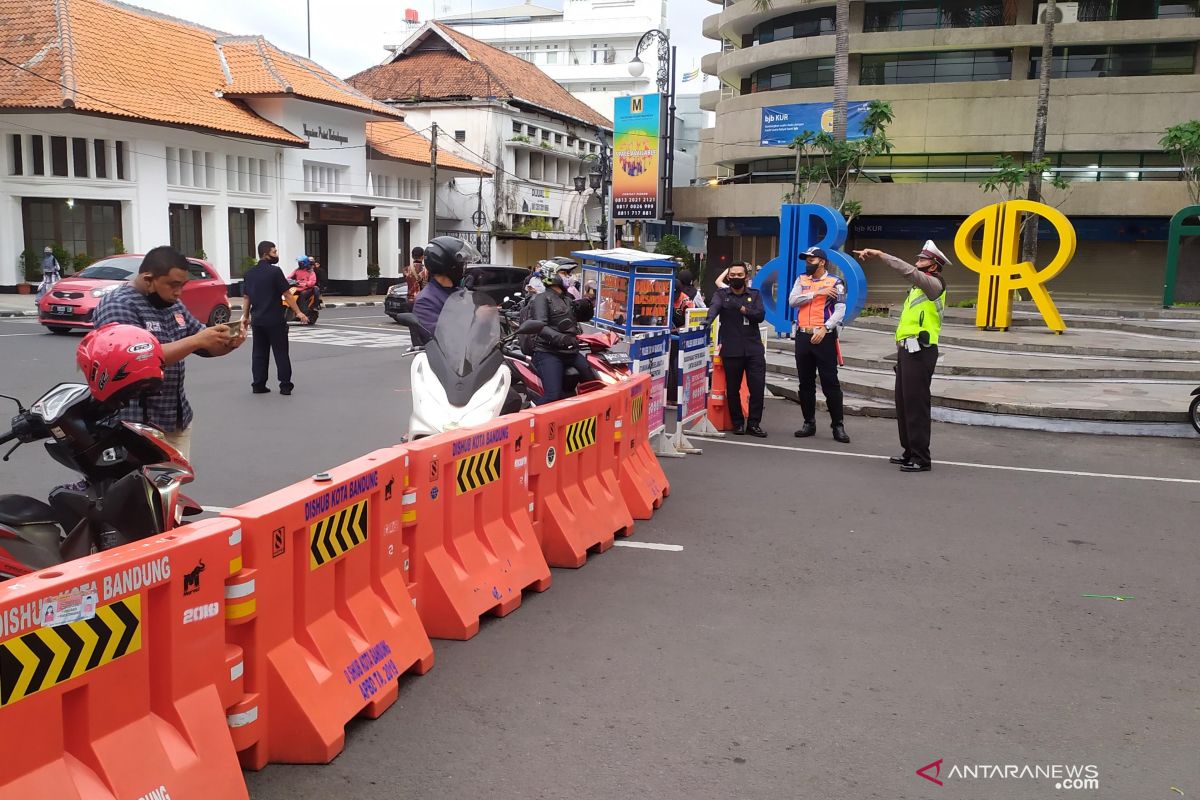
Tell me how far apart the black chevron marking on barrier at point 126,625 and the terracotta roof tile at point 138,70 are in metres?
29.4

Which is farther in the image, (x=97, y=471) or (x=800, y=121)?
(x=800, y=121)

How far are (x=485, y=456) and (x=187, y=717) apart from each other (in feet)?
7.84

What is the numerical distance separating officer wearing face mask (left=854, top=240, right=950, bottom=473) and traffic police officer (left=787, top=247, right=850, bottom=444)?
1180 mm

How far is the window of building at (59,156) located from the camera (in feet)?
97.3

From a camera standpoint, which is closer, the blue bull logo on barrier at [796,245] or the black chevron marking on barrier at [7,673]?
the black chevron marking on barrier at [7,673]

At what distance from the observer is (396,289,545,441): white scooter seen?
20.7 feet

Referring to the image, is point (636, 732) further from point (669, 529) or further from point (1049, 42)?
point (1049, 42)

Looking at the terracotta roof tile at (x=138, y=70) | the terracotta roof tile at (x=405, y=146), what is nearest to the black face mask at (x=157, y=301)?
the terracotta roof tile at (x=138, y=70)

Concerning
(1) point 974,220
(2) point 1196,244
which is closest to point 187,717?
(1) point 974,220

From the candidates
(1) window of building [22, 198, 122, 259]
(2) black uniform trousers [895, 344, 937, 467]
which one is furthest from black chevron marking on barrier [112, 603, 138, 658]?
(1) window of building [22, 198, 122, 259]

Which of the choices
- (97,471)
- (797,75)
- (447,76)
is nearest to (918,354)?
(97,471)

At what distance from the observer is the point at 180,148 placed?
33375 mm

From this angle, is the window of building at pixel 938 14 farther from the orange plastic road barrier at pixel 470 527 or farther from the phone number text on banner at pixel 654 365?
the orange plastic road barrier at pixel 470 527

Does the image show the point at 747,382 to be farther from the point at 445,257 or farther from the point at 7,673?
the point at 7,673
